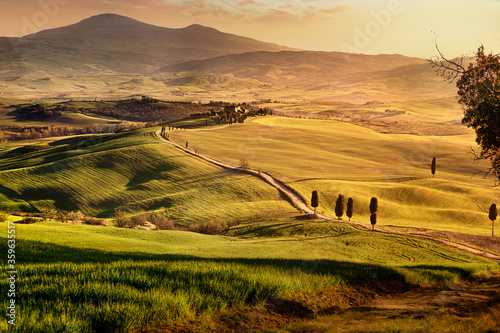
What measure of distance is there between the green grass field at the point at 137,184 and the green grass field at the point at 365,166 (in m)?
9.12

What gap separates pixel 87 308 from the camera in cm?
753

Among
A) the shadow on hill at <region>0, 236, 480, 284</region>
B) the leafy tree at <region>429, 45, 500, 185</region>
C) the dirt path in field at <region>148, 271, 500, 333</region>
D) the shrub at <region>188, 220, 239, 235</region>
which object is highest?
the leafy tree at <region>429, 45, 500, 185</region>

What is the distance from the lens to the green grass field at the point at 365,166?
2463 inches

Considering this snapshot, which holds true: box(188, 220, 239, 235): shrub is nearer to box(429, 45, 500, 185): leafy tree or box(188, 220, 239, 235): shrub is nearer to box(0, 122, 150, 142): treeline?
box(429, 45, 500, 185): leafy tree

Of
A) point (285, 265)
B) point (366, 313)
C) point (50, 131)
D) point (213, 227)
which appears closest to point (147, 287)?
point (366, 313)

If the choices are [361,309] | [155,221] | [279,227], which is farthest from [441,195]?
[361,309]

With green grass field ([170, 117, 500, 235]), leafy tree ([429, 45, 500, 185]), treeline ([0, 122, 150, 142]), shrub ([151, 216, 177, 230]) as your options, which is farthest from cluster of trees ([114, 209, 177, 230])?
treeline ([0, 122, 150, 142])

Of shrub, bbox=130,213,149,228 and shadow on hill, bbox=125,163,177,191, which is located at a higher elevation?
shadow on hill, bbox=125,163,177,191

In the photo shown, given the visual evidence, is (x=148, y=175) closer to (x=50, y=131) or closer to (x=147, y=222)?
(x=147, y=222)

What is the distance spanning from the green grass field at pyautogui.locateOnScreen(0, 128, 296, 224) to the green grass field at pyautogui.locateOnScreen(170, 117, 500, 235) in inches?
359

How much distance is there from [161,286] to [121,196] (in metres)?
69.2

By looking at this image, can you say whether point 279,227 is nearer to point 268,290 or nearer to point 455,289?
point 455,289

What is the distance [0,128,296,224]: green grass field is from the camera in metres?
64.5

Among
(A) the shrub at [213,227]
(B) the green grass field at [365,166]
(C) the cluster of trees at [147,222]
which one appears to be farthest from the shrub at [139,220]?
(B) the green grass field at [365,166]
